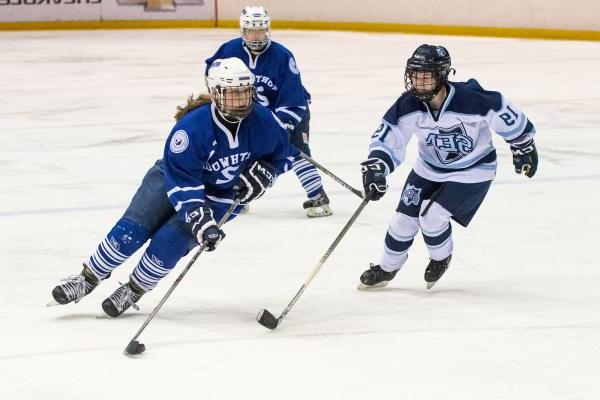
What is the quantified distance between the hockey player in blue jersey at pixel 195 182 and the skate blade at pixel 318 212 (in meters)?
1.70

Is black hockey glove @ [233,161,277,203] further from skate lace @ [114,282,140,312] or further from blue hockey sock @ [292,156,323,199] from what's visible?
blue hockey sock @ [292,156,323,199]

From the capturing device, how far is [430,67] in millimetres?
3840

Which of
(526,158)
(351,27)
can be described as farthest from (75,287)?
(351,27)

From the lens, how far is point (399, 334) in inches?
139

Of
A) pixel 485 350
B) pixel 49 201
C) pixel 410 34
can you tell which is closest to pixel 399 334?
pixel 485 350

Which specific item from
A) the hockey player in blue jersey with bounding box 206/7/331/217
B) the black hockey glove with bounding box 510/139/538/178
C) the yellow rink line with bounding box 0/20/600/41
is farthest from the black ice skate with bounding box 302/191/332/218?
the yellow rink line with bounding box 0/20/600/41

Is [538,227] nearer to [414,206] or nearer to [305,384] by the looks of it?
[414,206]

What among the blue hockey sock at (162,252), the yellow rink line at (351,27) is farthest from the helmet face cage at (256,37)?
the yellow rink line at (351,27)

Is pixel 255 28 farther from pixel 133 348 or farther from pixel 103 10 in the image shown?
pixel 103 10

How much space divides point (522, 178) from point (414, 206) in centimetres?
230

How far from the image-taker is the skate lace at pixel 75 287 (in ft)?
12.2

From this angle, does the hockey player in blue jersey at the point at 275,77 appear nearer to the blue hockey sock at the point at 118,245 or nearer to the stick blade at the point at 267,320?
the blue hockey sock at the point at 118,245

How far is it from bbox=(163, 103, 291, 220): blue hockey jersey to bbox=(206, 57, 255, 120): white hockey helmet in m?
0.08

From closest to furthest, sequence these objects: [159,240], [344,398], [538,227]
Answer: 1. [344,398]
2. [159,240]
3. [538,227]
